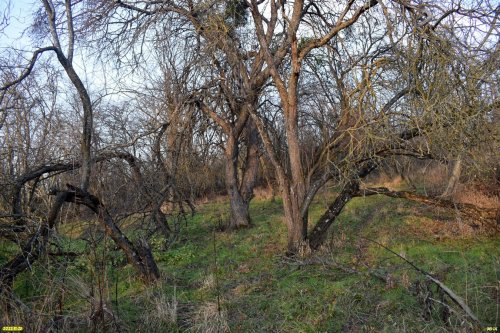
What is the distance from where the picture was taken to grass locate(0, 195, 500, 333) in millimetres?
5621

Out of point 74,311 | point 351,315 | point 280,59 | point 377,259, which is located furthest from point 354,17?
point 74,311

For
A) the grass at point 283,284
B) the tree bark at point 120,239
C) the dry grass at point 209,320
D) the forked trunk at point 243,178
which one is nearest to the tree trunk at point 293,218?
the grass at point 283,284

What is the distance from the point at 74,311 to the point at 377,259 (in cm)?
527

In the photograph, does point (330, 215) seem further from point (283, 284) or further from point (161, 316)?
point (161, 316)

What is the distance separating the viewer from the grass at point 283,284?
5621 mm

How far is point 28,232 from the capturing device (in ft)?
19.7

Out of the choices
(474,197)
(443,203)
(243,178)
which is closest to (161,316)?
(443,203)

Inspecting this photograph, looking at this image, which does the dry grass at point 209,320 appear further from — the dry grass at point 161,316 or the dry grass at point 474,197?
the dry grass at point 474,197

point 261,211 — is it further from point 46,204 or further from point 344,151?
point 46,204

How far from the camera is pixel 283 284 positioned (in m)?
7.46

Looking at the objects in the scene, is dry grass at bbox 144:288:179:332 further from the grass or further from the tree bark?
the tree bark

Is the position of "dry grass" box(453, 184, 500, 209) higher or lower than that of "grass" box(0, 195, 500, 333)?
higher
